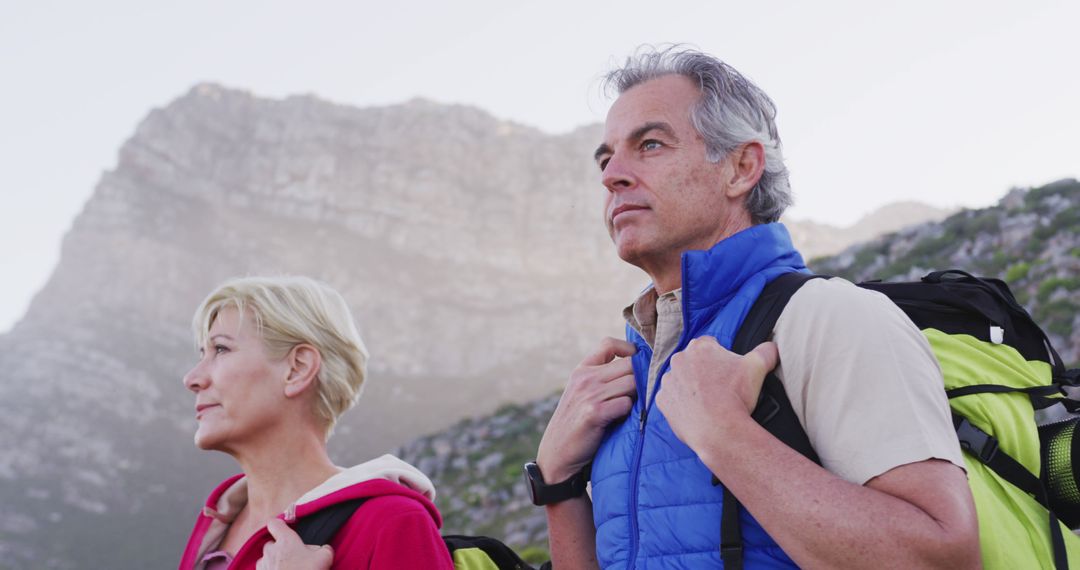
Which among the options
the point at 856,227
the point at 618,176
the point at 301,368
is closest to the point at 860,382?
the point at 618,176

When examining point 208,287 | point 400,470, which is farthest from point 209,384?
point 208,287

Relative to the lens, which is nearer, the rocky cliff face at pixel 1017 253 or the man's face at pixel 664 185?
the man's face at pixel 664 185

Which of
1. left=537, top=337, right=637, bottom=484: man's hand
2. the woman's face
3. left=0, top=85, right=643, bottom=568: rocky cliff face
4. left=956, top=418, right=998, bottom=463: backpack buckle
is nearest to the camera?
left=956, top=418, right=998, bottom=463: backpack buckle

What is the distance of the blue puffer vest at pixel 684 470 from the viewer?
1.93 meters

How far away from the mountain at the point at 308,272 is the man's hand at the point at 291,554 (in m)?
54.9

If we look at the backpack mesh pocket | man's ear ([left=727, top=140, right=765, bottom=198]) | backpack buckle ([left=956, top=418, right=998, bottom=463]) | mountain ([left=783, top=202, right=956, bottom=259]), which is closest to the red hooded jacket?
man's ear ([left=727, top=140, right=765, bottom=198])

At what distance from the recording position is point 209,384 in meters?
3.24

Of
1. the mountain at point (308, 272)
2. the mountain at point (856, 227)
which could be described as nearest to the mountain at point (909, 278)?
the mountain at point (308, 272)

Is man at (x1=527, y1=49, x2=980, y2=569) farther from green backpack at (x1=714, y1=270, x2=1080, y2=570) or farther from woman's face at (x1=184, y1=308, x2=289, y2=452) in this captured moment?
woman's face at (x1=184, y1=308, x2=289, y2=452)

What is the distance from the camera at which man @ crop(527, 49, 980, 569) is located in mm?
1702

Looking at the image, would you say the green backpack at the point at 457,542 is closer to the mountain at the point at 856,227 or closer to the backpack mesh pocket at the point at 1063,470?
the backpack mesh pocket at the point at 1063,470

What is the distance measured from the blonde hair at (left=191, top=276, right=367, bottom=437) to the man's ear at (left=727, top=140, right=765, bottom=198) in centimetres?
190

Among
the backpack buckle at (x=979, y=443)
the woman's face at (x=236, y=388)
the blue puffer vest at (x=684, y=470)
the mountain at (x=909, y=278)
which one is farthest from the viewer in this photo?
the mountain at (x=909, y=278)

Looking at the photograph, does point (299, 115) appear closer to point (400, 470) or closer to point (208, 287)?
Answer: point (208, 287)
